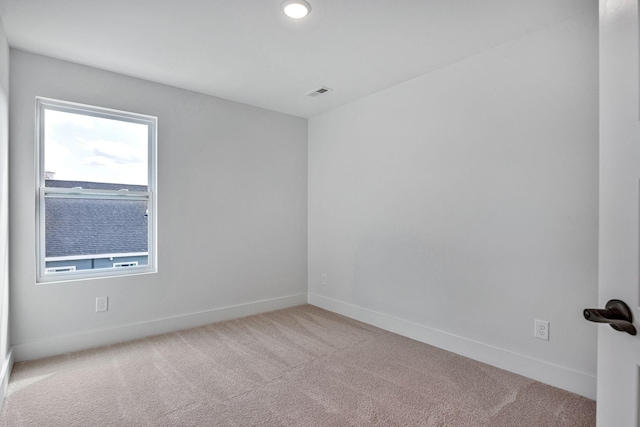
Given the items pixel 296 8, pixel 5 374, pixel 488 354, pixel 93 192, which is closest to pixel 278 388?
pixel 488 354

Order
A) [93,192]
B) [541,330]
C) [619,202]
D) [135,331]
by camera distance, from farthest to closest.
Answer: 1. [135,331]
2. [93,192]
3. [541,330]
4. [619,202]

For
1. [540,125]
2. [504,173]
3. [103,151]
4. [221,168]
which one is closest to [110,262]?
[103,151]

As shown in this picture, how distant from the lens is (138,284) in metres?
3.18

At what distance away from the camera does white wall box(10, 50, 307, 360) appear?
2.67 m

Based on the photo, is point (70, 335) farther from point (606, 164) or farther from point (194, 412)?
point (606, 164)

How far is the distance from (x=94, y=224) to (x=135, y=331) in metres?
1.06

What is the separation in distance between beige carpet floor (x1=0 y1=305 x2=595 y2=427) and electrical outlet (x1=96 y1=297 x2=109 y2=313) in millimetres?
349

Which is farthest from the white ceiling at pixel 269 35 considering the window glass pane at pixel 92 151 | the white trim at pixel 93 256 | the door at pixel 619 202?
the white trim at pixel 93 256

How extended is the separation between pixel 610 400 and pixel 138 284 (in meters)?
3.39

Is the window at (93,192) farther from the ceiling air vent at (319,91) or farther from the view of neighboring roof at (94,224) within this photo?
the ceiling air vent at (319,91)

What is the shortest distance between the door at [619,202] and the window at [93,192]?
11.2 ft

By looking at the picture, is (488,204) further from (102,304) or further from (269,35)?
(102,304)

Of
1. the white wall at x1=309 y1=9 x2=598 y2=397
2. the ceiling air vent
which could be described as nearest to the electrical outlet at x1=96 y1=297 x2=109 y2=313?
the white wall at x1=309 y1=9 x2=598 y2=397

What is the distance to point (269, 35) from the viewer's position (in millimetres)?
2398
